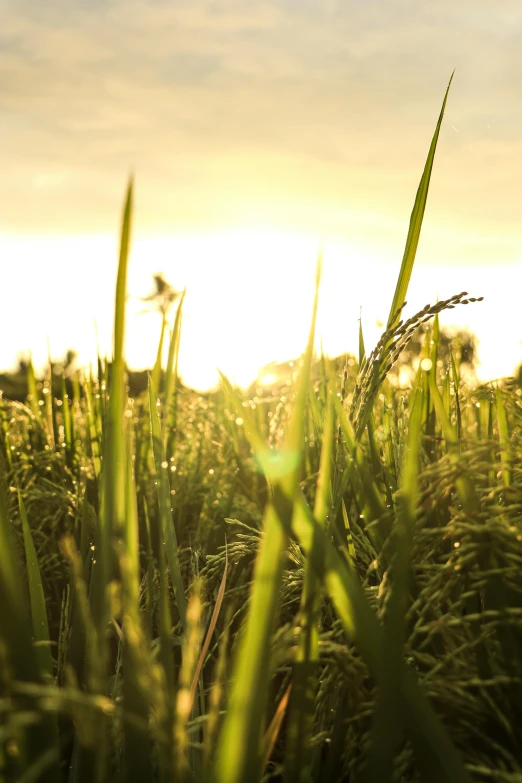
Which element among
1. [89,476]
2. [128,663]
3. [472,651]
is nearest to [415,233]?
[472,651]

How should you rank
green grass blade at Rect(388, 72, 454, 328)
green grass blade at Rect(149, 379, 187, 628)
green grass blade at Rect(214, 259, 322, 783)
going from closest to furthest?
green grass blade at Rect(214, 259, 322, 783)
green grass blade at Rect(149, 379, 187, 628)
green grass blade at Rect(388, 72, 454, 328)

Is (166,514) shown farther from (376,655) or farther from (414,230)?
(414,230)

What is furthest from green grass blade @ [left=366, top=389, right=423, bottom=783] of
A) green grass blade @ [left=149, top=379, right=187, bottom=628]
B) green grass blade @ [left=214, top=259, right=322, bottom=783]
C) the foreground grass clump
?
green grass blade @ [left=149, top=379, right=187, bottom=628]

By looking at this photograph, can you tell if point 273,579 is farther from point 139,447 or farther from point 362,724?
point 139,447

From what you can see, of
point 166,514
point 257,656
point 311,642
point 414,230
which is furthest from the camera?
point 414,230

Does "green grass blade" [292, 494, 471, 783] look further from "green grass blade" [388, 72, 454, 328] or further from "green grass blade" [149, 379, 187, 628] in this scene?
"green grass blade" [388, 72, 454, 328]

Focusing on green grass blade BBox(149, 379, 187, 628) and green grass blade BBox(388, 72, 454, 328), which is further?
green grass blade BBox(388, 72, 454, 328)

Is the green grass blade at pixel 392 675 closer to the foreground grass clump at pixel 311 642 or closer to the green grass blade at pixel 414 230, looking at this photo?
the foreground grass clump at pixel 311 642

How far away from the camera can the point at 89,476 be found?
78.2 inches

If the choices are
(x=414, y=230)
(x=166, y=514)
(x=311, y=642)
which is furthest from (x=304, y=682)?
(x=414, y=230)

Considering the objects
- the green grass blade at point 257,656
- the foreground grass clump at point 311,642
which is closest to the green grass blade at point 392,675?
the foreground grass clump at point 311,642

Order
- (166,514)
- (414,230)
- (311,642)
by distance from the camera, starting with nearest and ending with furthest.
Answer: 1. (311,642)
2. (166,514)
3. (414,230)

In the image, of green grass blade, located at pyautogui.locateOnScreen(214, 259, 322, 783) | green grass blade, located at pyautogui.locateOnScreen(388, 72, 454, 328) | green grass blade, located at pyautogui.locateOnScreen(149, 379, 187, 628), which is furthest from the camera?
green grass blade, located at pyautogui.locateOnScreen(388, 72, 454, 328)

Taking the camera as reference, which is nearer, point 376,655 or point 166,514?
point 376,655
